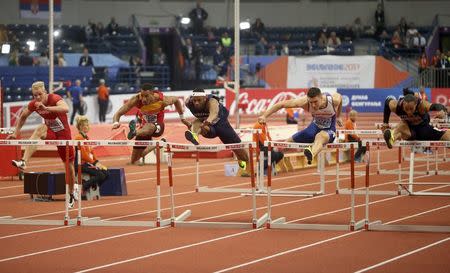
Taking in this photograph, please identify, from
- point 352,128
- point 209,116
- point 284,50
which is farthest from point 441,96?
point 209,116

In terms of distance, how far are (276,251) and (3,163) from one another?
11.1 meters

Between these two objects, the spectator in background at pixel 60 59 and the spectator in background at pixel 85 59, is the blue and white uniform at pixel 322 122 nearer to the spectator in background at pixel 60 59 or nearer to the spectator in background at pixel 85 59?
the spectator in background at pixel 60 59

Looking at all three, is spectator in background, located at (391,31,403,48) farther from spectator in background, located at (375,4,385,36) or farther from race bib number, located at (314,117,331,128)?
race bib number, located at (314,117,331,128)

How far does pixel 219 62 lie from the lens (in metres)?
42.1

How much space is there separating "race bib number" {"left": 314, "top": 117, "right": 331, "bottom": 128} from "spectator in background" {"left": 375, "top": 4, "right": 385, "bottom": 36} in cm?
3038

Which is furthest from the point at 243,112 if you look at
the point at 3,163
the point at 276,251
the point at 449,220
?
the point at 276,251

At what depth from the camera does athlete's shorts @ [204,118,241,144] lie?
1497 centimetres

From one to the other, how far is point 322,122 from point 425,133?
1.61 meters

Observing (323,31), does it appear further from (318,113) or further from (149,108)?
(149,108)

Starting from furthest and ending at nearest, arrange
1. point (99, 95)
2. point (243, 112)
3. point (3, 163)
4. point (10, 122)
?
point (243, 112) → point (99, 95) → point (10, 122) → point (3, 163)

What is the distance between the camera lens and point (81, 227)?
14.1 m

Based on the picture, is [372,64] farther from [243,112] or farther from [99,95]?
[99,95]

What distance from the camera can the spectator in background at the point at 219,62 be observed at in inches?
1617

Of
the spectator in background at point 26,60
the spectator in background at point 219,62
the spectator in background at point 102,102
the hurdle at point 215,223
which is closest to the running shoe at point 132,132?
the hurdle at point 215,223
